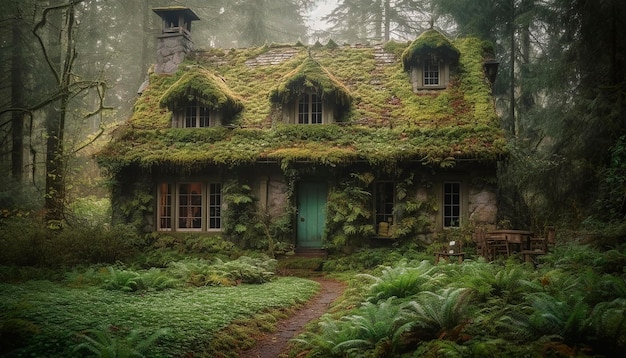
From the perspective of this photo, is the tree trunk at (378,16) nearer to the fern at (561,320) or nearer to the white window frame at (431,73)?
the white window frame at (431,73)

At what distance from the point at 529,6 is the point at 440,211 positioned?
11.0m

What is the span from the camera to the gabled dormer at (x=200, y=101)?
16.4 m

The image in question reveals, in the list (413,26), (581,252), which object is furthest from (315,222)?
(413,26)

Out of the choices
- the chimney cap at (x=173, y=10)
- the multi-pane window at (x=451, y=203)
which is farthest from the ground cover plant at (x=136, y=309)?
the chimney cap at (x=173, y=10)

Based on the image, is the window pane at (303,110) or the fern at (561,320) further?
the window pane at (303,110)

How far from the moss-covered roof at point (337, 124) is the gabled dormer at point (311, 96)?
51 millimetres

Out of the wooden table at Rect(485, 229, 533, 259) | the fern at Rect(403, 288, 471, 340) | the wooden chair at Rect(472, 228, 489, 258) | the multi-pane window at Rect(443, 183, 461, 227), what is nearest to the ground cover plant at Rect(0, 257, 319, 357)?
the fern at Rect(403, 288, 471, 340)

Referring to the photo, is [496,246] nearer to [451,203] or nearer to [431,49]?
[451,203]

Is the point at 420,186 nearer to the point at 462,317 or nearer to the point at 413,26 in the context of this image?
the point at 462,317

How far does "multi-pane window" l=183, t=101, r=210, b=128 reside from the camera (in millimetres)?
17031

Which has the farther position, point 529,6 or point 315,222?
point 529,6

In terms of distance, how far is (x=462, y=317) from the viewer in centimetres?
567

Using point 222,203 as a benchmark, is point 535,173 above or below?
above

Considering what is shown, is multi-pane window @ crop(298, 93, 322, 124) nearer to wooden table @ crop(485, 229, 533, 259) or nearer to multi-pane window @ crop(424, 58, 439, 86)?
multi-pane window @ crop(424, 58, 439, 86)
